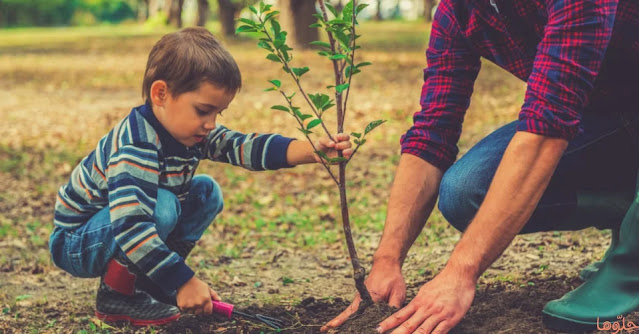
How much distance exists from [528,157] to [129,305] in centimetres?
171

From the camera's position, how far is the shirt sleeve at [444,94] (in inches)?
109

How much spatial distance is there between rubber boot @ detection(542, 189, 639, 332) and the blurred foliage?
134 feet

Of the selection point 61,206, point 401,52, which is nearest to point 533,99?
point 61,206

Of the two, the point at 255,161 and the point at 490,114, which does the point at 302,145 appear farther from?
the point at 490,114

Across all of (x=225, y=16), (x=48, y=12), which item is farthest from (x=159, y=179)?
(x=48, y=12)

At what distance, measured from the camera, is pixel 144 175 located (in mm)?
2641

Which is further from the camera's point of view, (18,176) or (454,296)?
(18,176)

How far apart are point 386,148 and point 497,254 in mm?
4613

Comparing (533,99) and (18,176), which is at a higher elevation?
(533,99)

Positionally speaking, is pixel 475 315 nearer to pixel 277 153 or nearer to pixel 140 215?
pixel 277 153

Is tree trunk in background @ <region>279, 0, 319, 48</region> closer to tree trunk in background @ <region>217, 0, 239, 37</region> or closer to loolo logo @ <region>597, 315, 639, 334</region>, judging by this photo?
tree trunk in background @ <region>217, 0, 239, 37</region>

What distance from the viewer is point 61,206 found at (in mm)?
3035

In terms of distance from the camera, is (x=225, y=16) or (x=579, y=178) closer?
(x=579, y=178)

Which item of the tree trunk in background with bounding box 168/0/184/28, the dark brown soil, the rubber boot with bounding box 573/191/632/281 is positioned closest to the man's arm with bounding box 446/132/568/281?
the dark brown soil
